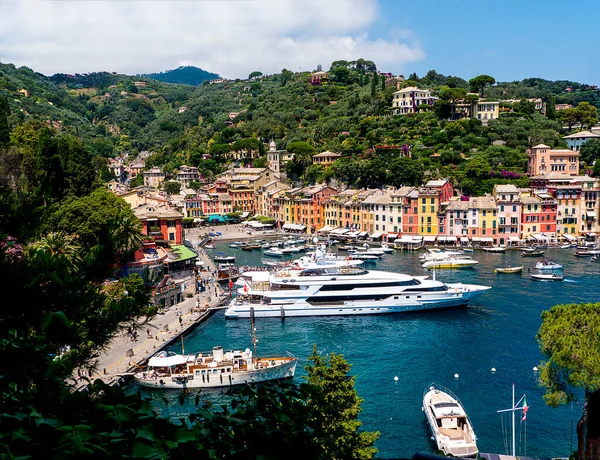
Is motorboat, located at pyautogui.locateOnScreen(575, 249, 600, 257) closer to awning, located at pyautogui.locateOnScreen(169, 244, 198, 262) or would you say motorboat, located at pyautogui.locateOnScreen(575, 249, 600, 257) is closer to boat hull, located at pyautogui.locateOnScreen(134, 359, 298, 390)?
awning, located at pyautogui.locateOnScreen(169, 244, 198, 262)

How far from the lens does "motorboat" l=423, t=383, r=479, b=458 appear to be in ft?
59.2

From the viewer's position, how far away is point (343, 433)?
46.9ft

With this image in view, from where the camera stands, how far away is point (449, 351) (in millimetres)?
27781

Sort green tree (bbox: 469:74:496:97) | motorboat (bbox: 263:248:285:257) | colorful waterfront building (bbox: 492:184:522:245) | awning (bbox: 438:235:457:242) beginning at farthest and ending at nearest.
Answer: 1. green tree (bbox: 469:74:496:97)
2. awning (bbox: 438:235:457:242)
3. colorful waterfront building (bbox: 492:184:522:245)
4. motorboat (bbox: 263:248:285:257)

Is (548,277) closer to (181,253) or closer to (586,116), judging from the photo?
(181,253)

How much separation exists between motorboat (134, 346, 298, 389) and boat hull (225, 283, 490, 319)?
996 cm

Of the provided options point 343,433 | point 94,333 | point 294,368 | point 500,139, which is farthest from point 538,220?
point 94,333

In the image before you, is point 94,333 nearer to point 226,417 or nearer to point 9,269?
point 9,269

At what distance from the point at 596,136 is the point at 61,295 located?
79.2m

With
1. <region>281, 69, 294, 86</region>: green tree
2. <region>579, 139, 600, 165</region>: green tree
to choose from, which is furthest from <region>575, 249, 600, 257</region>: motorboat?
<region>281, 69, 294, 86</region>: green tree

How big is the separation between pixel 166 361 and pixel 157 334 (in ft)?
19.2

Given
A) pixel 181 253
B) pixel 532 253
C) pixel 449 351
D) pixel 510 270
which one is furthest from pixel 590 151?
pixel 449 351

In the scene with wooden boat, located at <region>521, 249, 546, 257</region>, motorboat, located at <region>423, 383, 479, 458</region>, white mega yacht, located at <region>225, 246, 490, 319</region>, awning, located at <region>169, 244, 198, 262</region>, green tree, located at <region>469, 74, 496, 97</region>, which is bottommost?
motorboat, located at <region>423, 383, 479, 458</region>

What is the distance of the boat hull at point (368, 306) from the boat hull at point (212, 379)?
10481 mm
